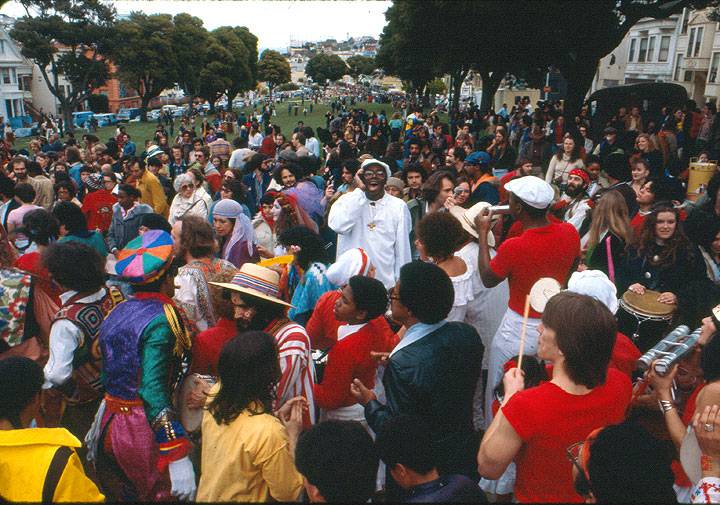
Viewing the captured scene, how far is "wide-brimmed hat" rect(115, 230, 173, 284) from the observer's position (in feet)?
9.53

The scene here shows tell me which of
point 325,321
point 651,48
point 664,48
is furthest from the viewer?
point 651,48

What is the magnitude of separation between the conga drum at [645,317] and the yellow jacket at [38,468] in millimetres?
3660

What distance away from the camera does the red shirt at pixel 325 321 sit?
3.53m

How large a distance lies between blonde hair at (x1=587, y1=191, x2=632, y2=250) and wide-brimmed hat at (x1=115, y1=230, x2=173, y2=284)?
144 inches

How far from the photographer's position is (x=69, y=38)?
45.6 meters

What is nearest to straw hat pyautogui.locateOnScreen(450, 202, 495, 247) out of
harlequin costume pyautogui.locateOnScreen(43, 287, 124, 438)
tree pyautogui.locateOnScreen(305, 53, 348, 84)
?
harlequin costume pyautogui.locateOnScreen(43, 287, 124, 438)

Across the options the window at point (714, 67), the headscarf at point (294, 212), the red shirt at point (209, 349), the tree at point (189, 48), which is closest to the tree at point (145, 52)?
the tree at point (189, 48)

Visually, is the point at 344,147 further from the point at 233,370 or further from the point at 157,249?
the point at 233,370

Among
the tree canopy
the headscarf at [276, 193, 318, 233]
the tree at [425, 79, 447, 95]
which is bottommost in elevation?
the headscarf at [276, 193, 318, 233]

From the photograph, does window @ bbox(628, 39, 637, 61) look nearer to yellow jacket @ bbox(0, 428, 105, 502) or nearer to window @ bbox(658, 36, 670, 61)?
window @ bbox(658, 36, 670, 61)

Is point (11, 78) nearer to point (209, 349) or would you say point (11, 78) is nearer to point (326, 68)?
point (326, 68)

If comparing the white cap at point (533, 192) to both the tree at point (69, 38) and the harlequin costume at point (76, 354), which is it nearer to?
the harlequin costume at point (76, 354)

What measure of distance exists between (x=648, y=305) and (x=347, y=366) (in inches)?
94.0

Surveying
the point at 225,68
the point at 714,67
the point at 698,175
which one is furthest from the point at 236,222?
the point at 225,68
